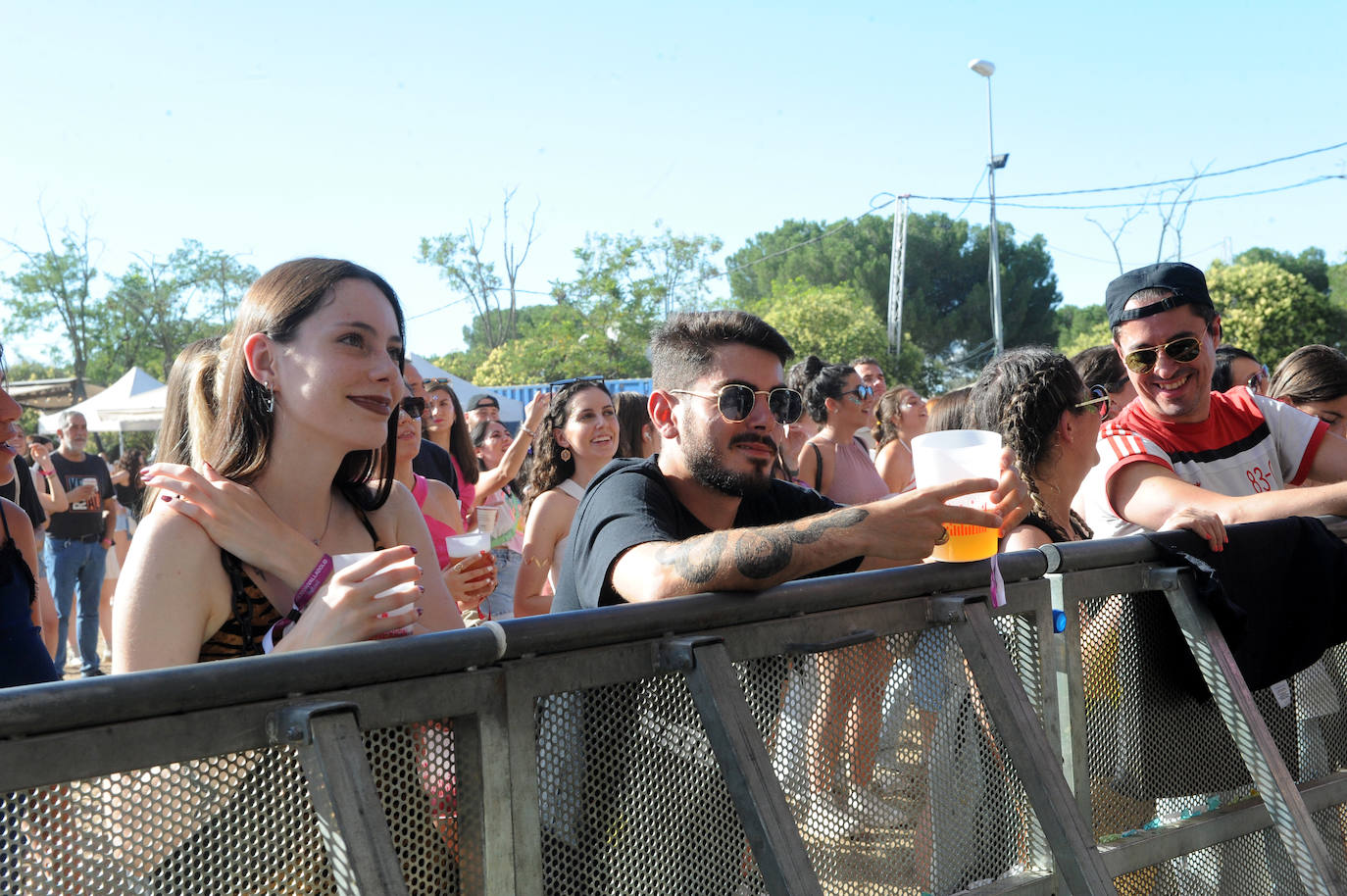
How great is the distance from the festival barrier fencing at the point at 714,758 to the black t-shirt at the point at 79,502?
351 inches

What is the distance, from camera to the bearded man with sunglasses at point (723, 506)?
1.95 metres

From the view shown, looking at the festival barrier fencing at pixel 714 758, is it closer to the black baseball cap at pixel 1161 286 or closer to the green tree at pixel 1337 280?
the black baseball cap at pixel 1161 286

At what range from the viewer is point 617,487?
93.3 inches

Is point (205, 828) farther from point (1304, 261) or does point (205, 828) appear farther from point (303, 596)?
point (1304, 261)

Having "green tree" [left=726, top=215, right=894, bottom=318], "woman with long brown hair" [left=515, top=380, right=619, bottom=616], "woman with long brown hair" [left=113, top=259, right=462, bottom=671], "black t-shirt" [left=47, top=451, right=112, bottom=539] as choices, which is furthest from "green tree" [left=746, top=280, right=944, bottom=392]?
"woman with long brown hair" [left=113, top=259, right=462, bottom=671]

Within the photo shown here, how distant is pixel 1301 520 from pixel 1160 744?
0.81m

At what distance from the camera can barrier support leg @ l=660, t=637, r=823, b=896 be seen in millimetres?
1650

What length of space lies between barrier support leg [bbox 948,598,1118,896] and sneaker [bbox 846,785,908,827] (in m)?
0.28

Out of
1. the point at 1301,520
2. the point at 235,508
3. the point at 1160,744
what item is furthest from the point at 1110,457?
the point at 235,508

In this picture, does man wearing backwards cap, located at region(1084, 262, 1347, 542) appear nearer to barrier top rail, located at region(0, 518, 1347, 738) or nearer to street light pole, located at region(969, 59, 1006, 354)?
barrier top rail, located at region(0, 518, 1347, 738)

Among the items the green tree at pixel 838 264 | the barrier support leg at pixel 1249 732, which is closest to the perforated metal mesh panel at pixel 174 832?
the barrier support leg at pixel 1249 732

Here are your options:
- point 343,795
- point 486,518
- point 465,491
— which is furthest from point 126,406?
point 343,795

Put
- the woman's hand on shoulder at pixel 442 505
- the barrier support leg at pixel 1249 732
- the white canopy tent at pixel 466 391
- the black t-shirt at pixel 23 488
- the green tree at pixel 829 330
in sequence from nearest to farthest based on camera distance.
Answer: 1. the barrier support leg at pixel 1249 732
2. the woman's hand on shoulder at pixel 442 505
3. the black t-shirt at pixel 23 488
4. the white canopy tent at pixel 466 391
5. the green tree at pixel 829 330

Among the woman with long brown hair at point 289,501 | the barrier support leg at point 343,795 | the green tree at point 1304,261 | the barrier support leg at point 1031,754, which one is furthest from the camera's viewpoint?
the green tree at point 1304,261
